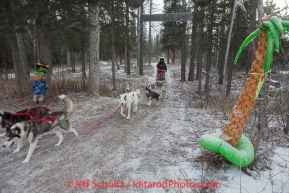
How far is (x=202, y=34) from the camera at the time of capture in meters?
11.8

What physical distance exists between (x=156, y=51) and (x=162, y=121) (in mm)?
44485

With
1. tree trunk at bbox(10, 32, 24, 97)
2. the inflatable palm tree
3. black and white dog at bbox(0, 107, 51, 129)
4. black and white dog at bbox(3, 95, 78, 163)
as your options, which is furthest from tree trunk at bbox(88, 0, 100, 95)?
the inflatable palm tree

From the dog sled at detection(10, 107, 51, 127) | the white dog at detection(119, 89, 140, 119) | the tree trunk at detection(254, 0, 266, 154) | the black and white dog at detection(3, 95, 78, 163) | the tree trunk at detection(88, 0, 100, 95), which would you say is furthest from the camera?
the tree trunk at detection(88, 0, 100, 95)

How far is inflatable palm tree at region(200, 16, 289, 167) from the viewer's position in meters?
2.68

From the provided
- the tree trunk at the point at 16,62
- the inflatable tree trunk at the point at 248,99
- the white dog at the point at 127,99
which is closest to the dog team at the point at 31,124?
the white dog at the point at 127,99

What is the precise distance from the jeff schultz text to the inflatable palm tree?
0.58 meters

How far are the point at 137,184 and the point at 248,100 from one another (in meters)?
2.42

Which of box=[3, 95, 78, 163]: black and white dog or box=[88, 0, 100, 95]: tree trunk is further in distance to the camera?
box=[88, 0, 100, 95]: tree trunk

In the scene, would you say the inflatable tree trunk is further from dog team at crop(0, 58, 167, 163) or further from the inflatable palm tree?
dog team at crop(0, 58, 167, 163)

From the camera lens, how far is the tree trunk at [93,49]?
28.3ft

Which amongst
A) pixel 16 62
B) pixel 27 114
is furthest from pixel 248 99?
pixel 16 62

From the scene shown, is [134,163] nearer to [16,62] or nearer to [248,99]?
[248,99]

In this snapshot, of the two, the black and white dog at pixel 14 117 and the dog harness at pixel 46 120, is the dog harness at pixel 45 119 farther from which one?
the black and white dog at pixel 14 117

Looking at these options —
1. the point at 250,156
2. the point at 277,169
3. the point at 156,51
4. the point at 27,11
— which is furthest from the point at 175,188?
the point at 156,51
